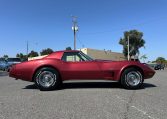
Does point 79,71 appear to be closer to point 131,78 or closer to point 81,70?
point 81,70

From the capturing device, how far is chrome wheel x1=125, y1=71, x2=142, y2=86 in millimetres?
9836

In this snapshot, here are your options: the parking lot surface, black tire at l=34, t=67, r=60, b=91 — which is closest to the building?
black tire at l=34, t=67, r=60, b=91

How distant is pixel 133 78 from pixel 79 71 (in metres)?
1.80

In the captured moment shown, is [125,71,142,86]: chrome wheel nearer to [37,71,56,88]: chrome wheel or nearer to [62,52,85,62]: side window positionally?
[62,52,85,62]: side window

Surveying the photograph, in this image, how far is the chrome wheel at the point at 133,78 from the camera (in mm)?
9836

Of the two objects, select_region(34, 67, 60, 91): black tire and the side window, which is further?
the side window

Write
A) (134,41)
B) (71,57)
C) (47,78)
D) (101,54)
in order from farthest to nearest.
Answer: (134,41)
(101,54)
(71,57)
(47,78)

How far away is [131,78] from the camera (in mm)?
9859

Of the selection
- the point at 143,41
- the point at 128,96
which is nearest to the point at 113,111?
the point at 128,96

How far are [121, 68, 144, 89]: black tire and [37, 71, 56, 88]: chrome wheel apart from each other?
7.52ft

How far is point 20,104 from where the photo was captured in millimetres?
6949

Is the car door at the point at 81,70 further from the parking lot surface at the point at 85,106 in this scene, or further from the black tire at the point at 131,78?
the parking lot surface at the point at 85,106

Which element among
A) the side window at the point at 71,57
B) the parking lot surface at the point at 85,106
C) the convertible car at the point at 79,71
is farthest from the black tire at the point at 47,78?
the parking lot surface at the point at 85,106

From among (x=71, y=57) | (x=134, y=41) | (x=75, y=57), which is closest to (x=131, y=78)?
(x=75, y=57)
